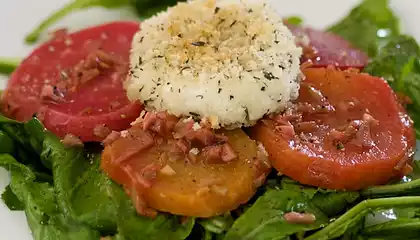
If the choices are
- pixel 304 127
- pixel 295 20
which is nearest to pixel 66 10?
pixel 295 20

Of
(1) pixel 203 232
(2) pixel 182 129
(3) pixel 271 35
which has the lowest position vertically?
(1) pixel 203 232

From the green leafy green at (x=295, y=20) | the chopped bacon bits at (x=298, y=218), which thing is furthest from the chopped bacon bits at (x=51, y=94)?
the green leafy green at (x=295, y=20)

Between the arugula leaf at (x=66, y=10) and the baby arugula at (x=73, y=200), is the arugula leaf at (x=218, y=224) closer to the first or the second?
the baby arugula at (x=73, y=200)

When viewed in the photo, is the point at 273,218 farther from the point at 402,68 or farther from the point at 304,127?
the point at 402,68

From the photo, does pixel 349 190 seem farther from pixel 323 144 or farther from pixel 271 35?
pixel 271 35

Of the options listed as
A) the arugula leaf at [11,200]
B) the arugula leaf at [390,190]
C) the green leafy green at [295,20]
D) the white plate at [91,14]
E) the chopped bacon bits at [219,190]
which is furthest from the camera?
the green leafy green at [295,20]

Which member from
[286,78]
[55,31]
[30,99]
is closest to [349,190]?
[286,78]

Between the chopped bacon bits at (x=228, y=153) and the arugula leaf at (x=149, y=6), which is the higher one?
the chopped bacon bits at (x=228, y=153)
